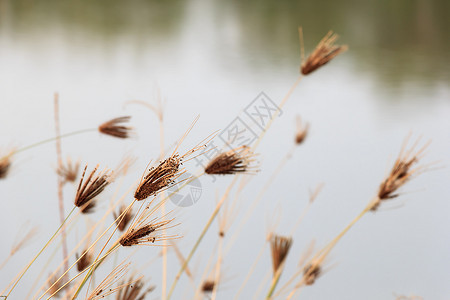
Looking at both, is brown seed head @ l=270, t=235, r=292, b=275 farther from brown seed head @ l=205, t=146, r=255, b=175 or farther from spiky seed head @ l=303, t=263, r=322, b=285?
brown seed head @ l=205, t=146, r=255, b=175

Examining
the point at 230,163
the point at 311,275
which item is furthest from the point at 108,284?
the point at 311,275

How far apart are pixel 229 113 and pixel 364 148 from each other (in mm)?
851

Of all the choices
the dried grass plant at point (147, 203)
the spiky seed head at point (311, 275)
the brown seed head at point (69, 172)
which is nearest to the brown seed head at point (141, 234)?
the dried grass plant at point (147, 203)

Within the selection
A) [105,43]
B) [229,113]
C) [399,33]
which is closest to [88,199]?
[229,113]

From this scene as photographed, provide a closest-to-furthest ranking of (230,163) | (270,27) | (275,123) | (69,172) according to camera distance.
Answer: (230,163) → (69,172) → (275,123) → (270,27)

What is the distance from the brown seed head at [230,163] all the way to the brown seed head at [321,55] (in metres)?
0.38

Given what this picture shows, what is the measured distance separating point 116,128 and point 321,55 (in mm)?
400

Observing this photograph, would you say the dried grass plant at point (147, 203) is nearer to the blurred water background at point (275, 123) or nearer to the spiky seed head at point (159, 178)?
the spiky seed head at point (159, 178)

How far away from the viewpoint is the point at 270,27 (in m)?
5.80

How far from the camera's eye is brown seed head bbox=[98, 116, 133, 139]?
3.09 feet

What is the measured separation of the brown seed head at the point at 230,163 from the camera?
711mm

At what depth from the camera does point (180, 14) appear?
6.58 meters

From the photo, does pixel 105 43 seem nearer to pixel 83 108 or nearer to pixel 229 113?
pixel 83 108

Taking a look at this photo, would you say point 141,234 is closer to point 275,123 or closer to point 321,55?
point 321,55
